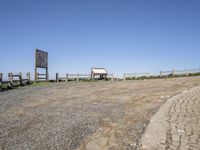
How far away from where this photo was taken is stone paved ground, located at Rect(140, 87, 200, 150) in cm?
517

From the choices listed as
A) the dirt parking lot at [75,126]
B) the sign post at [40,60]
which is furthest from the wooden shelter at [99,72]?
the dirt parking lot at [75,126]

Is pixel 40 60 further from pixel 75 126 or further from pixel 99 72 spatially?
pixel 75 126

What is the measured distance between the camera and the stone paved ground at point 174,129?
5.17m

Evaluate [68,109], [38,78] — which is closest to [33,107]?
[68,109]

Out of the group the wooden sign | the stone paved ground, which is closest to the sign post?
the wooden sign

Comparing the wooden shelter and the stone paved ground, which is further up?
the wooden shelter

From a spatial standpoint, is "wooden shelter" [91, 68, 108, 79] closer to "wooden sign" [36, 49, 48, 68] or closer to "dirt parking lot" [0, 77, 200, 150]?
"wooden sign" [36, 49, 48, 68]

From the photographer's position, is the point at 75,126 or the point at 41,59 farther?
the point at 41,59

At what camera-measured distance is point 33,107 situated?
33.5 ft

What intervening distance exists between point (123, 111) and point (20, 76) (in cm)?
1620

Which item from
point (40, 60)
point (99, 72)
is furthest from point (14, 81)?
point (99, 72)

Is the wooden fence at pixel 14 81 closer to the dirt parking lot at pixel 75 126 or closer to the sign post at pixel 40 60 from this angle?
the sign post at pixel 40 60

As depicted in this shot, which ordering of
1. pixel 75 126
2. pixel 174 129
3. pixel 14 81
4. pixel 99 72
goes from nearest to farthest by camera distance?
pixel 174 129, pixel 75 126, pixel 14 81, pixel 99 72

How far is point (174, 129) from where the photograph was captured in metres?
6.25
